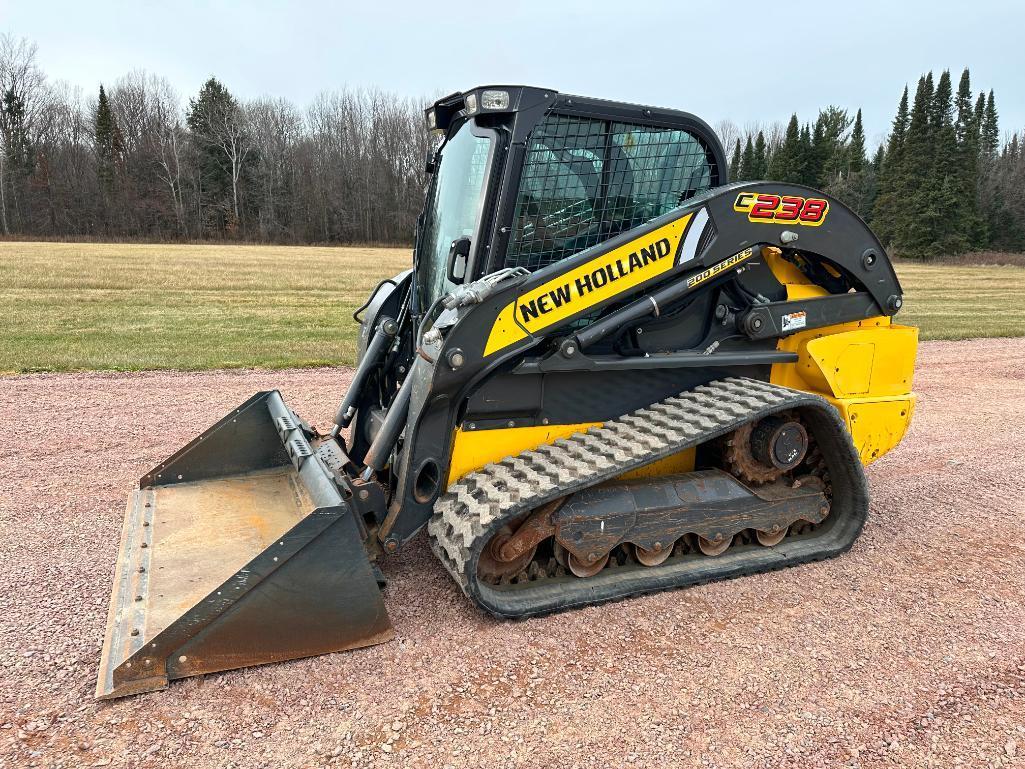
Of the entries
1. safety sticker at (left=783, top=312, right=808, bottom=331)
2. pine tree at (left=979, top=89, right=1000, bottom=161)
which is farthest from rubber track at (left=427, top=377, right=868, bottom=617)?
pine tree at (left=979, top=89, right=1000, bottom=161)

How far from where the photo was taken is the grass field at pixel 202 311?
420 inches

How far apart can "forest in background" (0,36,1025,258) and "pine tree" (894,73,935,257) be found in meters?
0.10

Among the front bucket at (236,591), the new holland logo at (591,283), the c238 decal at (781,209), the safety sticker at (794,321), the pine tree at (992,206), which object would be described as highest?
the pine tree at (992,206)

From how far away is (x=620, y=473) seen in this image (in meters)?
3.82

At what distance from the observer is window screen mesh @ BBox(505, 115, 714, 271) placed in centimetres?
415

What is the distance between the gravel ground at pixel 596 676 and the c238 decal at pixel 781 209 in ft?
6.70

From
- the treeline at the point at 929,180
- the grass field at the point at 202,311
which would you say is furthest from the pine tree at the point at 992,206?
the grass field at the point at 202,311

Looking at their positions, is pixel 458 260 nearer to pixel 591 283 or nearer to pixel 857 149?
pixel 591 283

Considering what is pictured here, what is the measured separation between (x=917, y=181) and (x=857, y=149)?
15.9m

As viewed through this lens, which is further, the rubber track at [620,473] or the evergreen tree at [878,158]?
the evergreen tree at [878,158]

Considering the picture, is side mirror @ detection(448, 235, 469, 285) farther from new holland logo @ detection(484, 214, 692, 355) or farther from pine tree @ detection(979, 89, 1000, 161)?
pine tree @ detection(979, 89, 1000, 161)

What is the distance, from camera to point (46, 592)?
13.2 feet

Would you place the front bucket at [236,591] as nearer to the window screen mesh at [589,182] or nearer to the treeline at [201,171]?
the window screen mesh at [589,182]

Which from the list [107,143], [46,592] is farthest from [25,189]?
[46,592]
